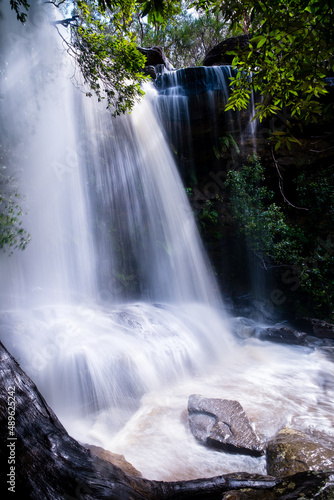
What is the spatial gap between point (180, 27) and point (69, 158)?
19.5 meters

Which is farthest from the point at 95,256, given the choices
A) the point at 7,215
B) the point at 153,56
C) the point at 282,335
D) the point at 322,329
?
the point at 153,56

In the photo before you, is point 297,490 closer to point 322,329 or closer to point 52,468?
point 52,468

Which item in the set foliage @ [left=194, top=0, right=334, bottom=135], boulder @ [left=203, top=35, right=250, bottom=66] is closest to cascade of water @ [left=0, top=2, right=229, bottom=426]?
boulder @ [left=203, top=35, right=250, bottom=66]

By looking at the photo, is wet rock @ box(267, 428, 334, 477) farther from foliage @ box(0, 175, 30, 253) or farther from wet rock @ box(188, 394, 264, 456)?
foliage @ box(0, 175, 30, 253)

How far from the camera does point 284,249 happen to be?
29.0ft

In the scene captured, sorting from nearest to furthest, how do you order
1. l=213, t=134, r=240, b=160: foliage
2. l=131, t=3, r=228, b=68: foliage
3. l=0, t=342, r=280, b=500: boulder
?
l=0, t=342, r=280, b=500: boulder, l=213, t=134, r=240, b=160: foliage, l=131, t=3, r=228, b=68: foliage

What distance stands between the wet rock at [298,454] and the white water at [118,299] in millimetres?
220

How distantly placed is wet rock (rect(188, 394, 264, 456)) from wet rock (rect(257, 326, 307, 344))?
412cm

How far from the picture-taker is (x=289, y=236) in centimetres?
924

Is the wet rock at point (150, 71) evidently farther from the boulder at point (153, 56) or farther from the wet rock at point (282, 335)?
the wet rock at point (282, 335)

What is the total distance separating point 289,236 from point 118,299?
608 centimetres

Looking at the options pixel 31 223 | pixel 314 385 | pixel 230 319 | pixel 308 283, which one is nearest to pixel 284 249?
pixel 308 283

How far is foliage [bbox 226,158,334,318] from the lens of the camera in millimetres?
8445

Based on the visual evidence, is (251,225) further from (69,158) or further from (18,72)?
(18,72)
